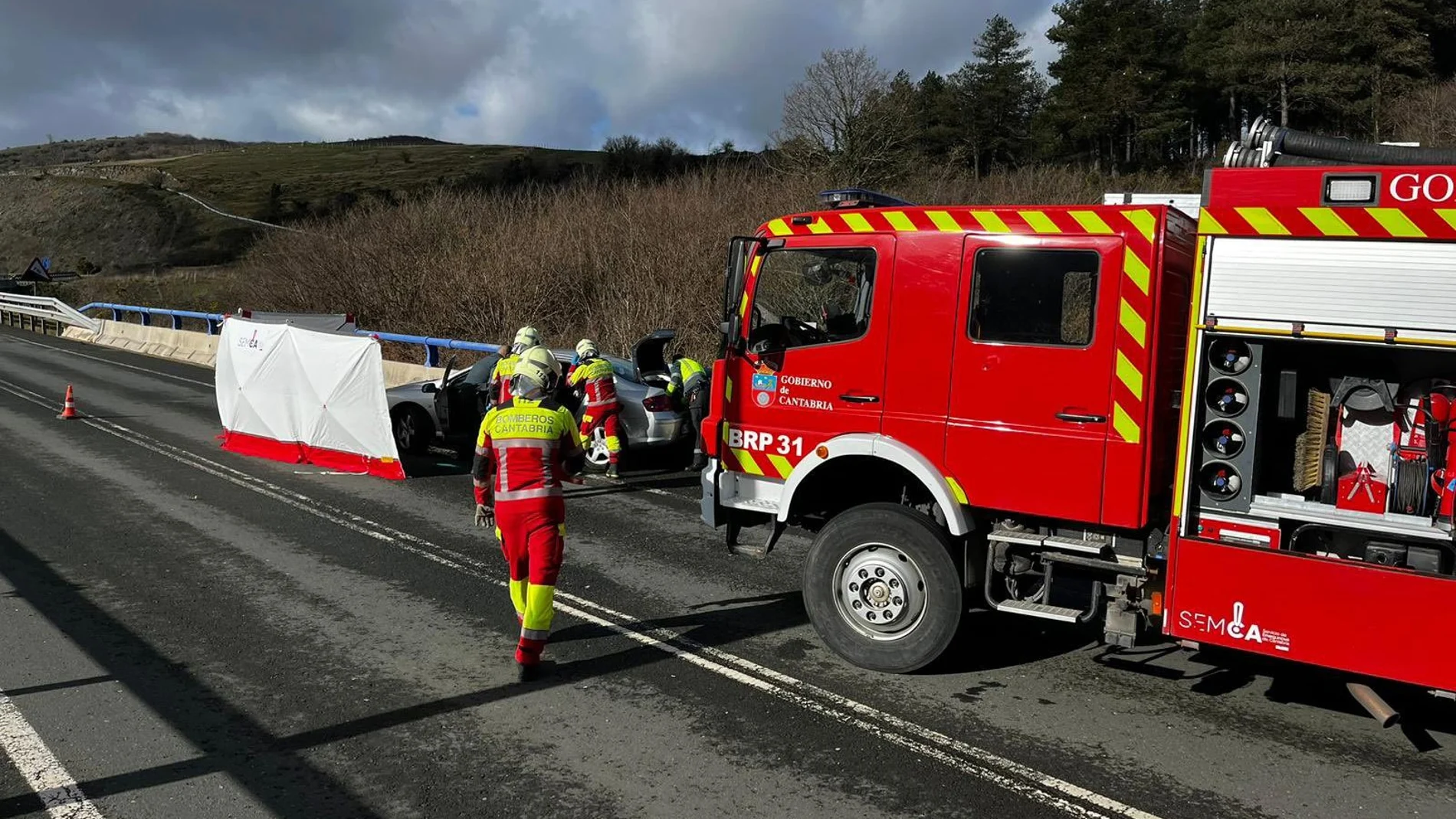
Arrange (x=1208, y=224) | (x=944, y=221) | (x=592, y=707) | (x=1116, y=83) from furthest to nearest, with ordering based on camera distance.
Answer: (x=1116, y=83) < (x=944, y=221) < (x=592, y=707) < (x=1208, y=224)

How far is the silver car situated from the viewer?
1196cm

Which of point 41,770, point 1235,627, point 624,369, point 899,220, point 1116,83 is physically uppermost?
point 1116,83

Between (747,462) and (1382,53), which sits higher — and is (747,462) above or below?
below

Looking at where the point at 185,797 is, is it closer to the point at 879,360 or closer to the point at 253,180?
the point at 879,360

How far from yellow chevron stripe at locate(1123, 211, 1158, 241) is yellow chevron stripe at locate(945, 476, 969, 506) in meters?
1.59

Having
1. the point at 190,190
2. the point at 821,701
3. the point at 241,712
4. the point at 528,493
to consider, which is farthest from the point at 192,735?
the point at 190,190

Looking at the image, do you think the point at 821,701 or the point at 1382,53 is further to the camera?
the point at 1382,53

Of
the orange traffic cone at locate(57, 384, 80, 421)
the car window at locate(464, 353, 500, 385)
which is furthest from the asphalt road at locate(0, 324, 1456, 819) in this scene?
the orange traffic cone at locate(57, 384, 80, 421)

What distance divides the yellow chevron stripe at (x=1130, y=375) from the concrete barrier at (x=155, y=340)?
2254cm

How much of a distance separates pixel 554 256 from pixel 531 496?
22286mm

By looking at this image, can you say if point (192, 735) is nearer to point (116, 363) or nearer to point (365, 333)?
point (365, 333)

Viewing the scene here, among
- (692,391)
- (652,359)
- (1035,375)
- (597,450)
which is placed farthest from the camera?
(652,359)

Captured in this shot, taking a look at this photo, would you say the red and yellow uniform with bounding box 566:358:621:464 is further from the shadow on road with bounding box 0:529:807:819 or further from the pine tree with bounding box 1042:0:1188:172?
the pine tree with bounding box 1042:0:1188:172

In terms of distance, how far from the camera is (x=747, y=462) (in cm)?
645
